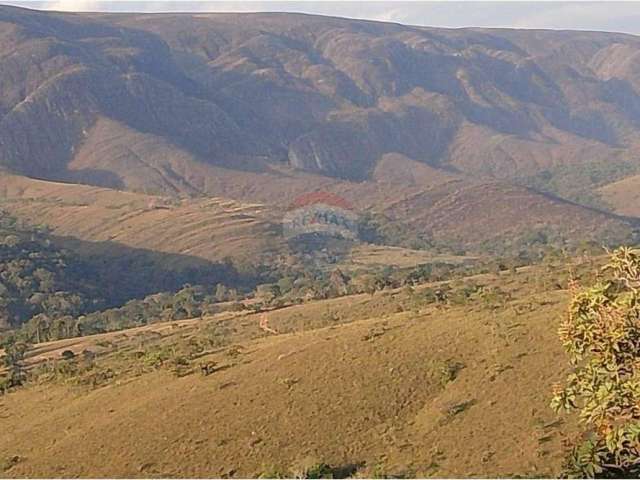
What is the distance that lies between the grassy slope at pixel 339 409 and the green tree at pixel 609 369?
687 cm

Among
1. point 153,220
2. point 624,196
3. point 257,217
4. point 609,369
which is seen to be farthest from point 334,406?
point 624,196

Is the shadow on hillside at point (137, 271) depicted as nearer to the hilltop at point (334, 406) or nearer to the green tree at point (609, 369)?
the hilltop at point (334, 406)

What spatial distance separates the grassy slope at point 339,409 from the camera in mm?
16969

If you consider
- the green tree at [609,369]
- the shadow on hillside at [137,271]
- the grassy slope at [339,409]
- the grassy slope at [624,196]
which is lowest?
the grassy slope at [624,196]

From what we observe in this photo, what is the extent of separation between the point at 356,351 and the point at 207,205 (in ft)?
314

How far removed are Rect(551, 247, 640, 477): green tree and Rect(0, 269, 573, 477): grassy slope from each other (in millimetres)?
6874

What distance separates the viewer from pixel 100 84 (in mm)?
194375

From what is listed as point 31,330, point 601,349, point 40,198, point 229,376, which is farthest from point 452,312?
point 40,198

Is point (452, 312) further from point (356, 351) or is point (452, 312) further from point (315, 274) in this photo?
point (315, 274)

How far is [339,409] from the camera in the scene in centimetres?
1884

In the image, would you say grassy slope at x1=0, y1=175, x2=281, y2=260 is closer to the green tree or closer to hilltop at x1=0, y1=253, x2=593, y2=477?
hilltop at x1=0, y1=253, x2=593, y2=477

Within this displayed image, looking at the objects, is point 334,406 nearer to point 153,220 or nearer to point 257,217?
point 153,220

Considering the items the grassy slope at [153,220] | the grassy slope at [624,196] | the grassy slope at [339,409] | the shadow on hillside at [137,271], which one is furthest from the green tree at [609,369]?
the grassy slope at [624,196]

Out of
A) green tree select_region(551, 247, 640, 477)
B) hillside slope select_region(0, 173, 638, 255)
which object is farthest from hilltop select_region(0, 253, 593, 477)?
hillside slope select_region(0, 173, 638, 255)
